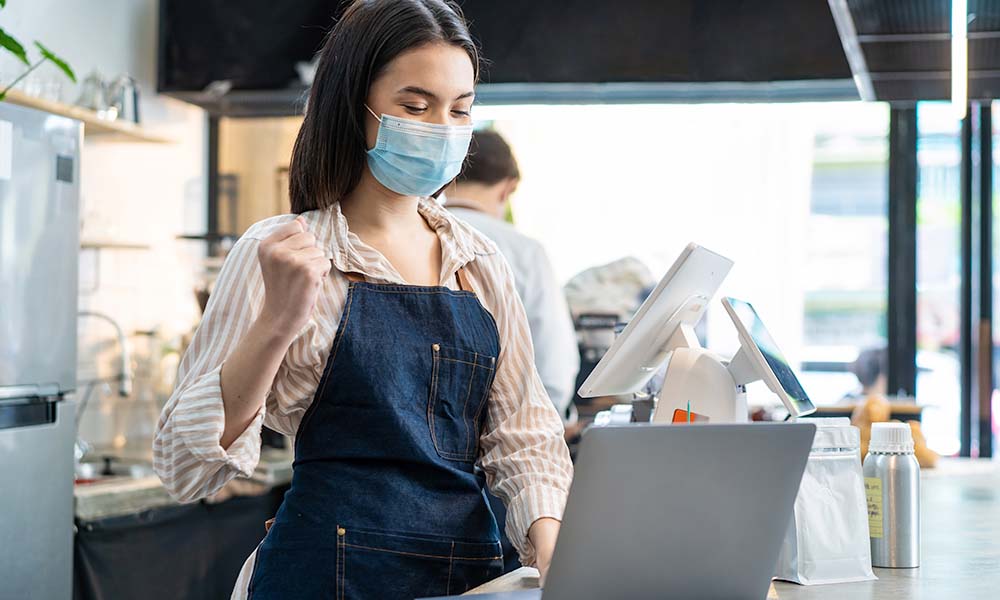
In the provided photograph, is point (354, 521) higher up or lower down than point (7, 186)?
lower down

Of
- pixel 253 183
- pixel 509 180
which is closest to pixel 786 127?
pixel 509 180

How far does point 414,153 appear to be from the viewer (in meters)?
1.28

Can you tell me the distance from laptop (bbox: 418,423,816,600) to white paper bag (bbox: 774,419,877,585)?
0.90ft

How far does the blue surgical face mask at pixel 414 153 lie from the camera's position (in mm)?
1274

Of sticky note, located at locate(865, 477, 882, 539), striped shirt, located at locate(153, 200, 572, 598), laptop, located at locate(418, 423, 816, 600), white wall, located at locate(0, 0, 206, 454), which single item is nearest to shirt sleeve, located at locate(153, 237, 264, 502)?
striped shirt, located at locate(153, 200, 572, 598)

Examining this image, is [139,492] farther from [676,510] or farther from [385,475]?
[676,510]

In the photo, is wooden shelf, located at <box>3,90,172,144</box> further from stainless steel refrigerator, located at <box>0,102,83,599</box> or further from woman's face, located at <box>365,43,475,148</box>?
woman's face, located at <box>365,43,475,148</box>

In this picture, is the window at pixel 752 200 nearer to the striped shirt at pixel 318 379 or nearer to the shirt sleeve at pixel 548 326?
the shirt sleeve at pixel 548 326

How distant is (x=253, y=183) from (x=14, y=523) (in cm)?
220

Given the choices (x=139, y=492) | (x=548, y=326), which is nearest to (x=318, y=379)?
(x=548, y=326)

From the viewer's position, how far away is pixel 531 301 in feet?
9.06

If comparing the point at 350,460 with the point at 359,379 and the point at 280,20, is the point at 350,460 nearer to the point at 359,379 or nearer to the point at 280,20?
the point at 359,379

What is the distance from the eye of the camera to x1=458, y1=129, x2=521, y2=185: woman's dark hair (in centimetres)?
281

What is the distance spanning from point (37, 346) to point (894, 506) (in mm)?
2020
